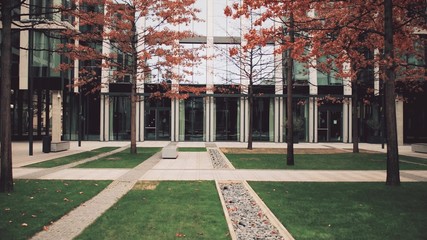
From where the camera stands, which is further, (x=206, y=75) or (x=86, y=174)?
(x=206, y=75)

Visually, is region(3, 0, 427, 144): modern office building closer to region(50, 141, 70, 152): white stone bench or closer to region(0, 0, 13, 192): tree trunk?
region(50, 141, 70, 152): white stone bench

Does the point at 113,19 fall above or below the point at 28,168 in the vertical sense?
above

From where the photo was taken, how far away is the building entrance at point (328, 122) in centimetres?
3509

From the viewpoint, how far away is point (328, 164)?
16.8 metres

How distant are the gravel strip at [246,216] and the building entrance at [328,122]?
2652cm

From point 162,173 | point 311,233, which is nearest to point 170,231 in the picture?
point 311,233

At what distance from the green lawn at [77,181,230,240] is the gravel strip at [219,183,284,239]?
272 mm

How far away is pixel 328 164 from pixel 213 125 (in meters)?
18.8

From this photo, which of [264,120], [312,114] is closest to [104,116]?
[264,120]

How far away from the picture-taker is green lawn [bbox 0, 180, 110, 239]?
21.0 feet

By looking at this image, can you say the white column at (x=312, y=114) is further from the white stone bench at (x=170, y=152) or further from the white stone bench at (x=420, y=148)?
the white stone bench at (x=170, y=152)

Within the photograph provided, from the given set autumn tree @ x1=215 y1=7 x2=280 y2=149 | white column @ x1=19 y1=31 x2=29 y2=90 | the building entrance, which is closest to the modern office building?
the building entrance

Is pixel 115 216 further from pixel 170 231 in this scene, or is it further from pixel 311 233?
pixel 311 233

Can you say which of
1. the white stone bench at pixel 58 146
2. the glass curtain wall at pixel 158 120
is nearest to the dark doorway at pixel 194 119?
the glass curtain wall at pixel 158 120
